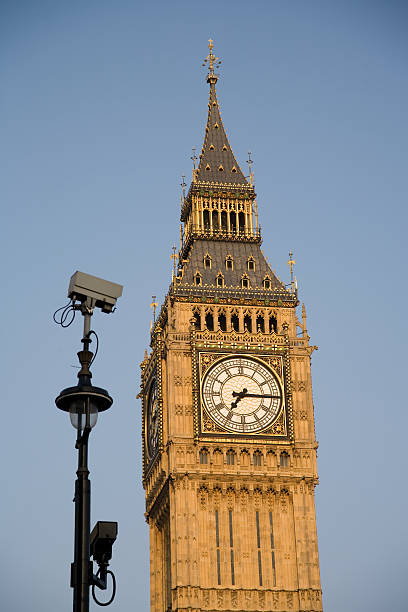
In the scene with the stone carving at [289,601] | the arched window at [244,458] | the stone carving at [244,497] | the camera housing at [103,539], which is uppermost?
the arched window at [244,458]

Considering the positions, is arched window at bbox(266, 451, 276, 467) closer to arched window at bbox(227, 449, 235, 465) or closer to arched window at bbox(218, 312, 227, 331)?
arched window at bbox(227, 449, 235, 465)

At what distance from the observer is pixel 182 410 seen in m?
71.4

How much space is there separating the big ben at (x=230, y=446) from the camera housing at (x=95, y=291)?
153ft

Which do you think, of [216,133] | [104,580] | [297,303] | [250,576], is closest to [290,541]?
[250,576]

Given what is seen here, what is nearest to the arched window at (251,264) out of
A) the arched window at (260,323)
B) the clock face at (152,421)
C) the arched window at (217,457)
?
the arched window at (260,323)

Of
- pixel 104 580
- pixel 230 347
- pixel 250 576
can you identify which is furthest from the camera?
pixel 230 347

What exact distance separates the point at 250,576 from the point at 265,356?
13.4 metres

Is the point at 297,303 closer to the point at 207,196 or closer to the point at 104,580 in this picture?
the point at 207,196

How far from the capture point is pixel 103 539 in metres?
22.6

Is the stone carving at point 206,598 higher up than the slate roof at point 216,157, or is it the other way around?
the slate roof at point 216,157

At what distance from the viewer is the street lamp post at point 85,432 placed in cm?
2105

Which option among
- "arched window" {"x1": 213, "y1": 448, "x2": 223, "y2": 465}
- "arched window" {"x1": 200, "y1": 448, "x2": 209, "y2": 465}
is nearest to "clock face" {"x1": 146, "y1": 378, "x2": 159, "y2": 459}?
"arched window" {"x1": 200, "y1": 448, "x2": 209, "y2": 465}

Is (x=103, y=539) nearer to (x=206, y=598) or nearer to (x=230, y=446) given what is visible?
(x=206, y=598)

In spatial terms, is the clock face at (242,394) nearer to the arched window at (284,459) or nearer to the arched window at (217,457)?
the arched window at (217,457)
